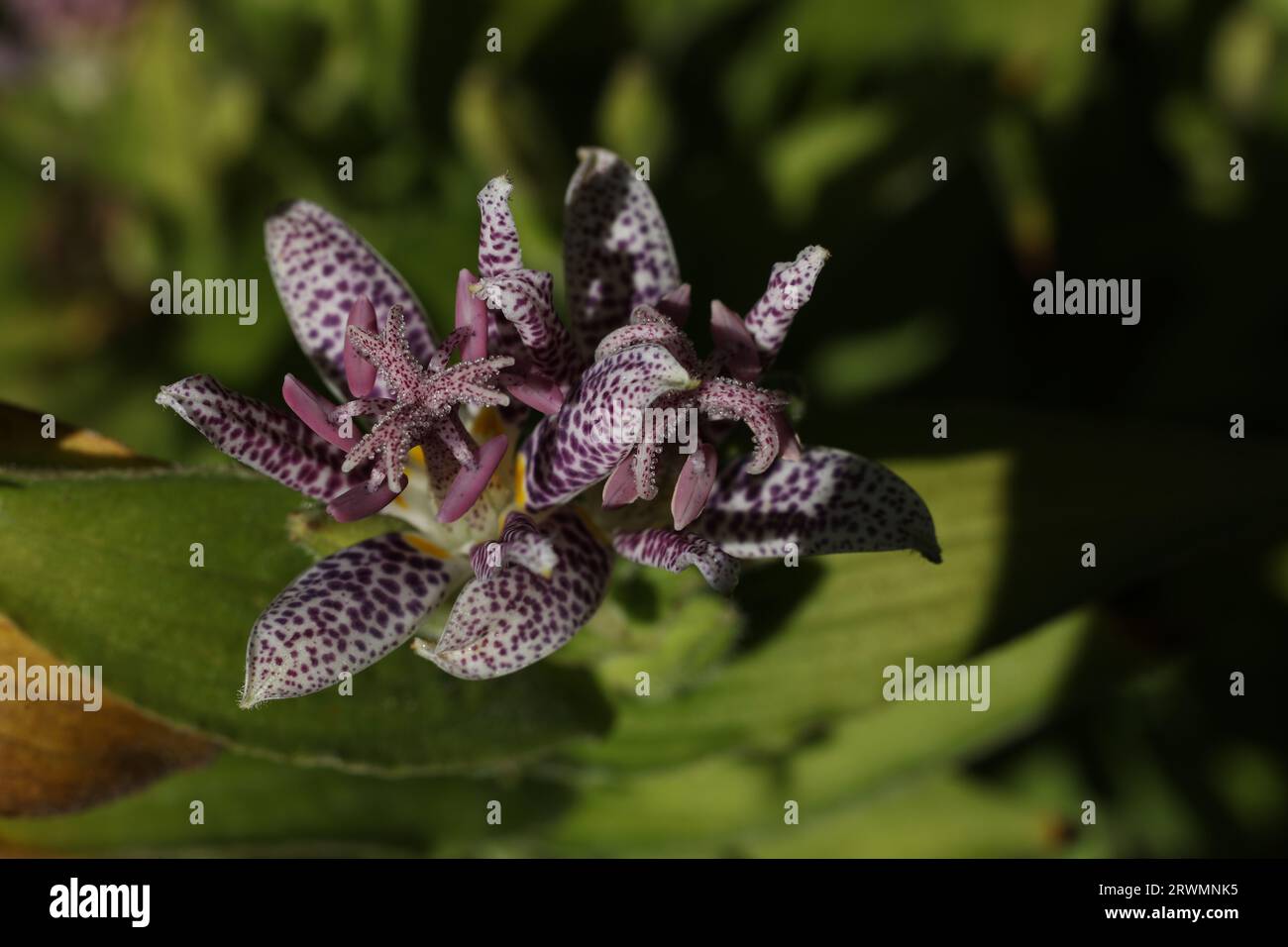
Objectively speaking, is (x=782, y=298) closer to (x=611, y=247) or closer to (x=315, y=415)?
(x=611, y=247)

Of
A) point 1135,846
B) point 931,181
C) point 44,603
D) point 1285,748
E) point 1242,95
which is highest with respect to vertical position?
point 1242,95

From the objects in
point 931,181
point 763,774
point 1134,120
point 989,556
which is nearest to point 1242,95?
point 1134,120

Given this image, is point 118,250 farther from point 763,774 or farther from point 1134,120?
point 1134,120

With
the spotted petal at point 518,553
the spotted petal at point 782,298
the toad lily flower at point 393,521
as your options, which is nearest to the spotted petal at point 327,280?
the toad lily flower at point 393,521

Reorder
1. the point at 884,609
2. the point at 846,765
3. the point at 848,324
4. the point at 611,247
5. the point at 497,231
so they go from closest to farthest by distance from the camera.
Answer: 1. the point at 497,231
2. the point at 611,247
3. the point at 884,609
4. the point at 846,765
5. the point at 848,324

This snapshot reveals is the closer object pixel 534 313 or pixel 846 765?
pixel 534 313

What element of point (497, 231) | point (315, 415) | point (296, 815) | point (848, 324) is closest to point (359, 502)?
point (315, 415)

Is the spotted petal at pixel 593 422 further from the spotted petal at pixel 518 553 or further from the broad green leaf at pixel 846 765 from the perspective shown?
the broad green leaf at pixel 846 765
